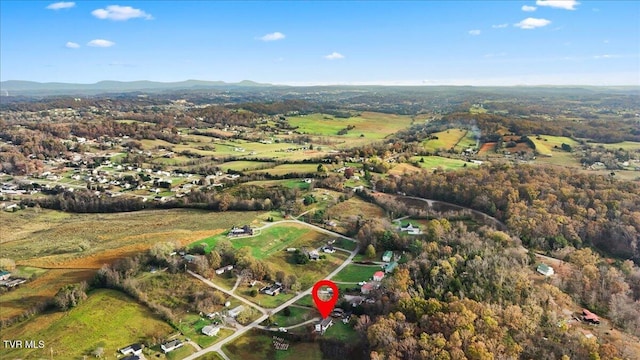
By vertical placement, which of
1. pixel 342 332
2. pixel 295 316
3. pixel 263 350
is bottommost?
pixel 263 350

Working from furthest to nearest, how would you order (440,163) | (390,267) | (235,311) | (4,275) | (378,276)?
1. (440,163)
2. (390,267)
3. (4,275)
4. (378,276)
5. (235,311)

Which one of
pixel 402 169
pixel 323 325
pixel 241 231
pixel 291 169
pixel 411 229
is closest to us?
pixel 323 325

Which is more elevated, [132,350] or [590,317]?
[590,317]

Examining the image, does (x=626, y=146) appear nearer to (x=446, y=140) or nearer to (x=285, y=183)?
(x=446, y=140)

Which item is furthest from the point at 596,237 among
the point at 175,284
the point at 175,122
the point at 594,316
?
the point at 175,122

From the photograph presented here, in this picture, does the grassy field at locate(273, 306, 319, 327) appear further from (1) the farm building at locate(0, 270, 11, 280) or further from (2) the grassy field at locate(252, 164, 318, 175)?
(2) the grassy field at locate(252, 164, 318, 175)

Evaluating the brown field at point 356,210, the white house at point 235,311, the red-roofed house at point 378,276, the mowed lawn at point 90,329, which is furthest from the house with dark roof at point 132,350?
the brown field at point 356,210

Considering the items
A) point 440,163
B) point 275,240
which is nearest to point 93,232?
point 275,240

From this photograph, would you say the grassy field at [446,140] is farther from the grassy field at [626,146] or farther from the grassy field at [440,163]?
the grassy field at [626,146]
